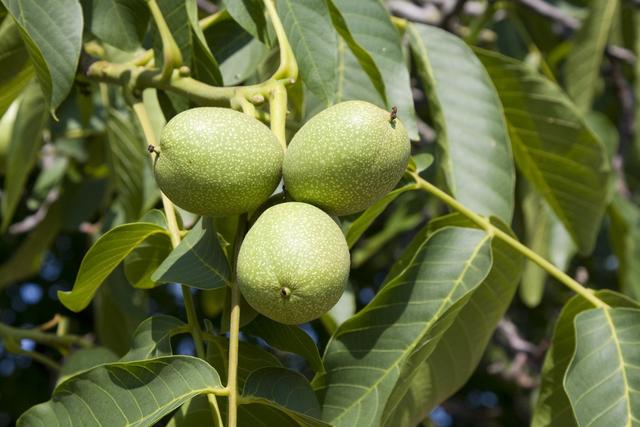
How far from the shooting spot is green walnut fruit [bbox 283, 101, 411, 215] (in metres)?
0.99

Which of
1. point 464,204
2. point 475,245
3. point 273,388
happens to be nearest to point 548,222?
point 464,204

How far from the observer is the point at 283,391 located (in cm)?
103

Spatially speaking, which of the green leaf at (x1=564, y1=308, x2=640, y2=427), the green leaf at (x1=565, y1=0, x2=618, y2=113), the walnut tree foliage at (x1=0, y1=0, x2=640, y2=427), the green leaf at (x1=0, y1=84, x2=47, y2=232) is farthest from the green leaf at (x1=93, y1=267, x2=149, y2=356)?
the green leaf at (x1=565, y1=0, x2=618, y2=113)

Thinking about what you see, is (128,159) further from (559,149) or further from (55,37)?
(559,149)

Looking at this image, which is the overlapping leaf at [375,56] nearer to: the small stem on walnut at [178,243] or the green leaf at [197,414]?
the small stem on walnut at [178,243]

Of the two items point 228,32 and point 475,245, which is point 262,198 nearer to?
point 475,245

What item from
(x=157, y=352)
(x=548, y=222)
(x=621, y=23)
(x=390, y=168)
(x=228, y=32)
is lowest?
(x=548, y=222)

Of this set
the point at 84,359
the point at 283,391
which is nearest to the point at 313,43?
the point at 283,391

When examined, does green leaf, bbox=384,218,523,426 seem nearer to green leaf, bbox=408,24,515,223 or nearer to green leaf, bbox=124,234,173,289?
green leaf, bbox=408,24,515,223

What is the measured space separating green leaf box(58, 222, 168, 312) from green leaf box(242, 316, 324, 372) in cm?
18

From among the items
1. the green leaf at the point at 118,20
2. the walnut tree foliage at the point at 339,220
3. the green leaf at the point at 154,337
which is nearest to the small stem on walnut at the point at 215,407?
the walnut tree foliage at the point at 339,220

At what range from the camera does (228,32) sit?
1.55 metres

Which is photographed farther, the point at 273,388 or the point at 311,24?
the point at 311,24

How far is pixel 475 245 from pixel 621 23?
198 cm
